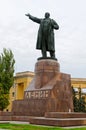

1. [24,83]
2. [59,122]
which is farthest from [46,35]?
[24,83]

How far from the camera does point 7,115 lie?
14594 mm

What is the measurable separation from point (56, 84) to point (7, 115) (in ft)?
10.1

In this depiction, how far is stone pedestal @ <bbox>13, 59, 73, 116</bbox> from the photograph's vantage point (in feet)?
44.1

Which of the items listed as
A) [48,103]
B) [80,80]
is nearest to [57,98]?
[48,103]

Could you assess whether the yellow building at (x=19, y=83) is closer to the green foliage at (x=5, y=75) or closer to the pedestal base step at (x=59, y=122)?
the green foliage at (x=5, y=75)

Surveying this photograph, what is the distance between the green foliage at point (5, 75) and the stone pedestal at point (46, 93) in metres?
15.6

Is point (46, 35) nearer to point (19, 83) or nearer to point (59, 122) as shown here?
point (59, 122)

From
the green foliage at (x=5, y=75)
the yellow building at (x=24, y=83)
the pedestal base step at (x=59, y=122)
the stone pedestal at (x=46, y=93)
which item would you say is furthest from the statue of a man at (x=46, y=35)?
the yellow building at (x=24, y=83)

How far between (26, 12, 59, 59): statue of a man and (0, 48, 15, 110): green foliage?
50.6 feet

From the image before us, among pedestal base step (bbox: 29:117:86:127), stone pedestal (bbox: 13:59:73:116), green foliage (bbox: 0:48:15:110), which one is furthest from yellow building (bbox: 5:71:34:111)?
pedestal base step (bbox: 29:117:86:127)

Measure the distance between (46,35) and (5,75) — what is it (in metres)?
16.0

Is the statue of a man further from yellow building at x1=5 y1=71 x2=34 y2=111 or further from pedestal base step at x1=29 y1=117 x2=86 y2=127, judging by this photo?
yellow building at x1=5 y1=71 x2=34 y2=111

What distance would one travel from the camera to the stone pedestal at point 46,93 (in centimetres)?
1343

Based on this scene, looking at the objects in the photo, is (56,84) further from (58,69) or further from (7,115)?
(7,115)
